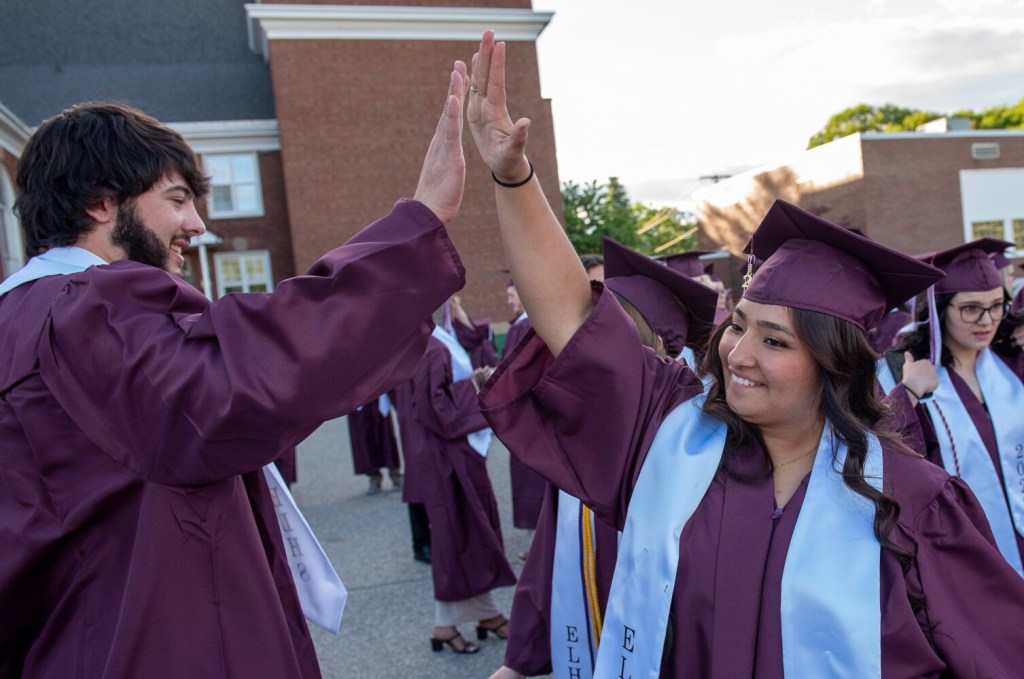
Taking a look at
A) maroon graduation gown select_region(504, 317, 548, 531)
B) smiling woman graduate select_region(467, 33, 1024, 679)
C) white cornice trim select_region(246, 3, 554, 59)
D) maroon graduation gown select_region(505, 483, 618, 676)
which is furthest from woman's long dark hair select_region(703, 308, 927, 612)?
white cornice trim select_region(246, 3, 554, 59)

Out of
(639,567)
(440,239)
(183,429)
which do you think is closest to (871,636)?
(639,567)

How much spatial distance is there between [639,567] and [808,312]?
0.71 metres

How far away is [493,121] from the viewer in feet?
5.49

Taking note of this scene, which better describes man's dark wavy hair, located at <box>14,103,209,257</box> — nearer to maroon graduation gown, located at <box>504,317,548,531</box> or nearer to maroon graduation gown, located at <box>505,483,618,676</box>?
maroon graduation gown, located at <box>505,483,618,676</box>

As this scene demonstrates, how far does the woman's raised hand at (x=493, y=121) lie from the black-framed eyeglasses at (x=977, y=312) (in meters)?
2.66

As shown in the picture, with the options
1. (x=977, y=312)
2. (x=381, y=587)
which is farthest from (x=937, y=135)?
(x=381, y=587)

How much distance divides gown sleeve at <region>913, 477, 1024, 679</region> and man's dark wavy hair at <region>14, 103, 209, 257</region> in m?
1.86

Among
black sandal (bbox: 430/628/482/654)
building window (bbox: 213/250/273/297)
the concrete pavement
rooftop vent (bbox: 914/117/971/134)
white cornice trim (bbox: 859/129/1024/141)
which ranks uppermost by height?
rooftop vent (bbox: 914/117/971/134)

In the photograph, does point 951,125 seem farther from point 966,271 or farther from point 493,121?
point 493,121

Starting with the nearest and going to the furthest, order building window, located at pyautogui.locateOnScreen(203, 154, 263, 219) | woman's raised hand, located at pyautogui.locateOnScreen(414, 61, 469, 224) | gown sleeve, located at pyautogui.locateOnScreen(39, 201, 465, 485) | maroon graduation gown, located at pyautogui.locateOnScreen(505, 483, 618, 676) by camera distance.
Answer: gown sleeve, located at pyautogui.locateOnScreen(39, 201, 465, 485), woman's raised hand, located at pyautogui.locateOnScreen(414, 61, 469, 224), maroon graduation gown, located at pyautogui.locateOnScreen(505, 483, 618, 676), building window, located at pyautogui.locateOnScreen(203, 154, 263, 219)

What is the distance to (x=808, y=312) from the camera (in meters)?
1.87

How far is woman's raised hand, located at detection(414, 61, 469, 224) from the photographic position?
5.22 ft

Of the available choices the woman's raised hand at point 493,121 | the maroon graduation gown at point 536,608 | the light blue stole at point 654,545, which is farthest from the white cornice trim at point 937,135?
the woman's raised hand at point 493,121

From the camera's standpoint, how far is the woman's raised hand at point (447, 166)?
159 centimetres
